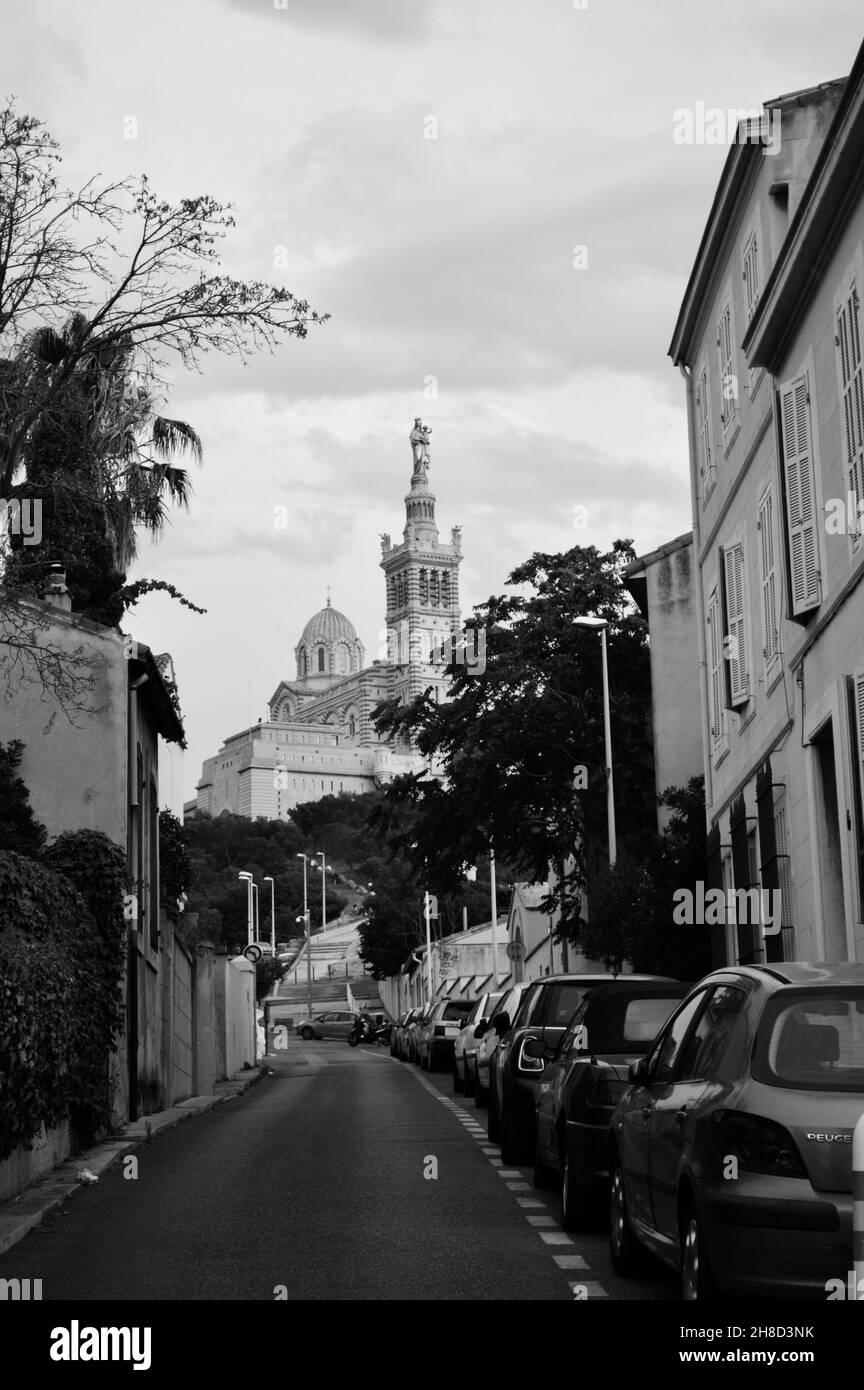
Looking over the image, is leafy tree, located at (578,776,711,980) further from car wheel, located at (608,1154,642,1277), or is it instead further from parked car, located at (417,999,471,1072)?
car wheel, located at (608,1154,642,1277)

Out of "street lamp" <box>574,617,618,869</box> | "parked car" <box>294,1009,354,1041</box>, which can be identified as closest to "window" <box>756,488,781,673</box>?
"street lamp" <box>574,617,618,869</box>

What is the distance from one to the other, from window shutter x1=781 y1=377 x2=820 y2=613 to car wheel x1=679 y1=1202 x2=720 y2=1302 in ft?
36.1


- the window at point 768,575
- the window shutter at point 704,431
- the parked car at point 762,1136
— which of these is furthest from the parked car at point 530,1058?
the window shutter at point 704,431

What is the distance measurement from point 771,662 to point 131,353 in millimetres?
8147

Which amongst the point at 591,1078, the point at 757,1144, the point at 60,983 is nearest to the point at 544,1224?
the point at 591,1078

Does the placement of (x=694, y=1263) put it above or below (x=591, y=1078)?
below

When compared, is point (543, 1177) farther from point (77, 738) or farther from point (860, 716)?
point (77, 738)

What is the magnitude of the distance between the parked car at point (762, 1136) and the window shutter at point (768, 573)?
1252 cm

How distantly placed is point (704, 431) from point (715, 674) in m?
3.66

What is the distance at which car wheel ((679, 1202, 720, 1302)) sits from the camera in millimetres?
7098

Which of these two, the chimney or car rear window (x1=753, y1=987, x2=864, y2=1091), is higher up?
the chimney

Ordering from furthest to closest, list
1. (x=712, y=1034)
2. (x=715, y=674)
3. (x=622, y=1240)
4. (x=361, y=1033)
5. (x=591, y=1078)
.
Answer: (x=361, y=1033) < (x=715, y=674) < (x=591, y=1078) < (x=622, y=1240) < (x=712, y=1034)

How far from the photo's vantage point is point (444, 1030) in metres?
37.1

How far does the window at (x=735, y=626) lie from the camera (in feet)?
75.2
